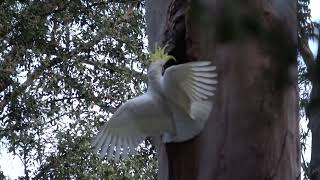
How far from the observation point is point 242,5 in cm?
83

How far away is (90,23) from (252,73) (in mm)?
4133

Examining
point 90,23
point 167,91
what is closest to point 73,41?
point 90,23

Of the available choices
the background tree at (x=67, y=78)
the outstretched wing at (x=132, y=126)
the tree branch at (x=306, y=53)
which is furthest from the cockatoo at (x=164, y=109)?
the background tree at (x=67, y=78)

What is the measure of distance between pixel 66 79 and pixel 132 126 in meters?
3.68

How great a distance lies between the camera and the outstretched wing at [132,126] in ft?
7.00

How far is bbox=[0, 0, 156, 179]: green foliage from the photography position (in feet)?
18.7

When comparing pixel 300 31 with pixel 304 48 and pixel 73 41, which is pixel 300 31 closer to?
pixel 304 48

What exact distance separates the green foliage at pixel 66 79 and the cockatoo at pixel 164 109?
132 inches

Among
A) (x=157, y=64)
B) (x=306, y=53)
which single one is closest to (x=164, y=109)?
(x=157, y=64)

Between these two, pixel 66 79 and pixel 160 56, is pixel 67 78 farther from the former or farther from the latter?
pixel 160 56

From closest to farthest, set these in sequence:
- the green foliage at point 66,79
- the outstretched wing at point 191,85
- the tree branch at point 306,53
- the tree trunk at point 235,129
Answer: the tree branch at point 306,53 < the outstretched wing at point 191,85 < the tree trunk at point 235,129 < the green foliage at point 66,79

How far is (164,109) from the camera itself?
6.92 feet

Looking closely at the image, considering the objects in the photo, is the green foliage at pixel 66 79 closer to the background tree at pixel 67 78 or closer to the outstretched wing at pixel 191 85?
the background tree at pixel 67 78

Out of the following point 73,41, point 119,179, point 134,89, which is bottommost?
point 119,179
